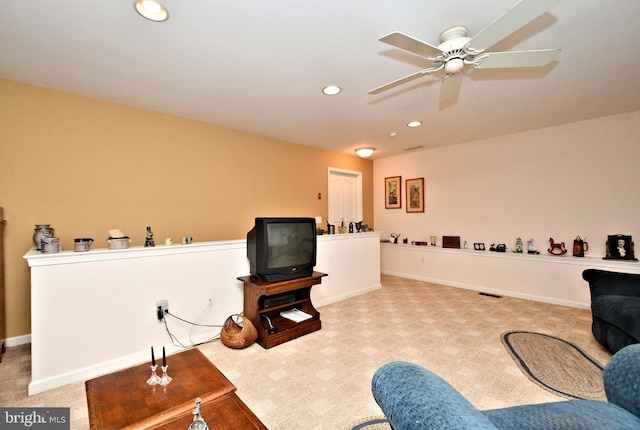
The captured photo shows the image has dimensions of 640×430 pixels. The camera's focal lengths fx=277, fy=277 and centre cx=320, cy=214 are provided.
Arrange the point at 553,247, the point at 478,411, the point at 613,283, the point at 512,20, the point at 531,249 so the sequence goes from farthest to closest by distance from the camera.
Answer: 1. the point at 531,249
2. the point at 553,247
3. the point at 613,283
4. the point at 512,20
5. the point at 478,411

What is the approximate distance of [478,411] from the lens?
2.45 ft

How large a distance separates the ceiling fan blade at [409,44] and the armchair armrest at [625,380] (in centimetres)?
167

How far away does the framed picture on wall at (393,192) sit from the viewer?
576 cm

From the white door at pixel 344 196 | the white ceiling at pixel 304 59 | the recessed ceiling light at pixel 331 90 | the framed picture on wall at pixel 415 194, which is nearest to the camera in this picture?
the white ceiling at pixel 304 59

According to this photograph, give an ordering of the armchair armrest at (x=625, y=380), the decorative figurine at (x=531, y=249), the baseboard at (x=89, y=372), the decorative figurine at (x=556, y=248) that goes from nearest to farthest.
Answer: the armchair armrest at (x=625, y=380), the baseboard at (x=89, y=372), the decorative figurine at (x=556, y=248), the decorative figurine at (x=531, y=249)

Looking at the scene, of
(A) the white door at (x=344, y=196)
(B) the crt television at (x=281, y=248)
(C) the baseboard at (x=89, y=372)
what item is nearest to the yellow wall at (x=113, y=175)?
(C) the baseboard at (x=89, y=372)

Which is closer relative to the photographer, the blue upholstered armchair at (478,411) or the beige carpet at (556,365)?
the blue upholstered armchair at (478,411)

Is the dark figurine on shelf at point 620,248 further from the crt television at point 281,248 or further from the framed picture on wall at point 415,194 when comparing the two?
the crt television at point 281,248

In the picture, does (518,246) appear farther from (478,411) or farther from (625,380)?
(478,411)

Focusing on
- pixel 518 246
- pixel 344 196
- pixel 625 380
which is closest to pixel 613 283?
pixel 518 246

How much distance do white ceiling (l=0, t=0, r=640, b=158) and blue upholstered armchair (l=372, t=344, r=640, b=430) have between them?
1867 mm

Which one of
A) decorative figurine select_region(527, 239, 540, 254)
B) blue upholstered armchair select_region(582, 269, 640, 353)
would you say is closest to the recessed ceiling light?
blue upholstered armchair select_region(582, 269, 640, 353)

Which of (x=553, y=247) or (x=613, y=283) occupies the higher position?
(x=553, y=247)

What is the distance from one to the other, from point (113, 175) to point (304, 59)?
236 centimetres
